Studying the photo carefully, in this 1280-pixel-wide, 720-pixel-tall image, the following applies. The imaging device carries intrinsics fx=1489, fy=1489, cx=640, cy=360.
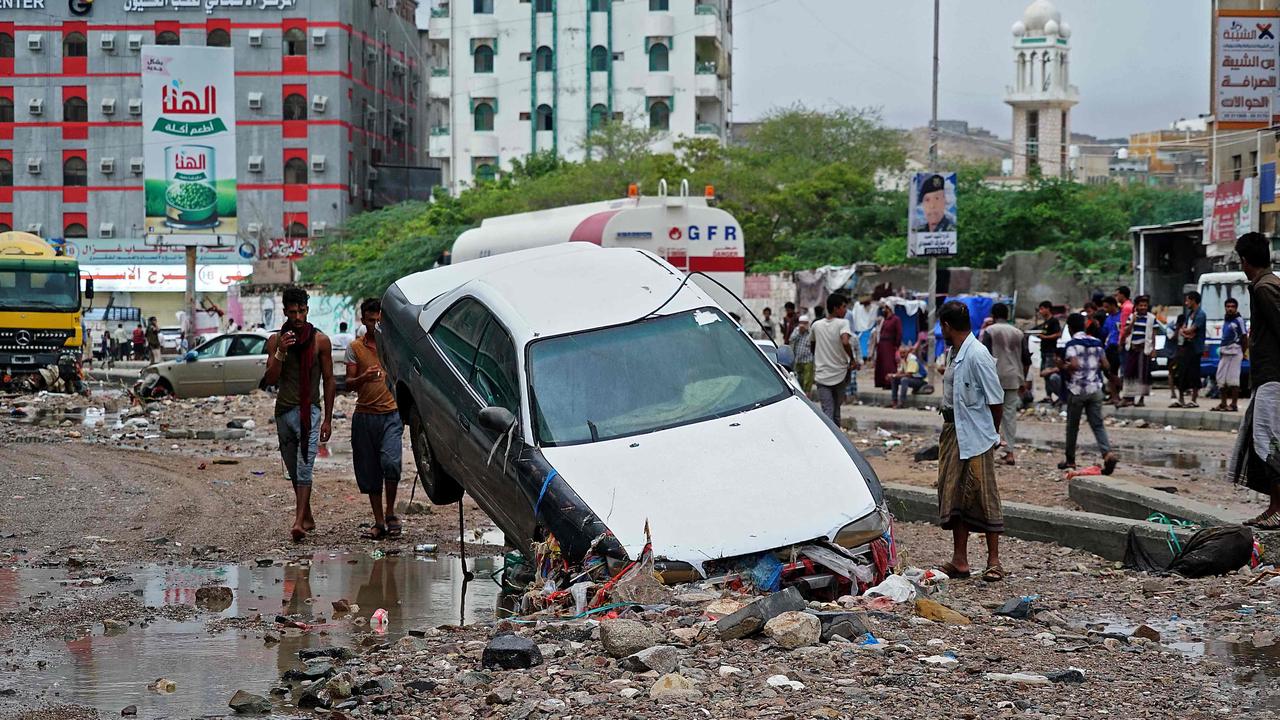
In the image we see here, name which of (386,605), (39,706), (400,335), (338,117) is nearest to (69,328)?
(400,335)

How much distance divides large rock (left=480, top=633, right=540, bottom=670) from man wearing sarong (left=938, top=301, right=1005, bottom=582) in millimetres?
3491

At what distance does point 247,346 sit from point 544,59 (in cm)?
4977

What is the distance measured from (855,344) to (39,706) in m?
12.1

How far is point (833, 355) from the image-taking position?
629 inches

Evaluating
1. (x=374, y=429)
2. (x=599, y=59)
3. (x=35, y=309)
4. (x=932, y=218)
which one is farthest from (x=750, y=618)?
(x=599, y=59)

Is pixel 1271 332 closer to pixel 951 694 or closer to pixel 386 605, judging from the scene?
pixel 951 694

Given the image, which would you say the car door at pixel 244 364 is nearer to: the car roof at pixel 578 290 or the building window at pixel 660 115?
the car roof at pixel 578 290

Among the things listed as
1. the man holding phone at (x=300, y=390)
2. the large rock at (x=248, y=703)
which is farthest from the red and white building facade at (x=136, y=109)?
the large rock at (x=248, y=703)

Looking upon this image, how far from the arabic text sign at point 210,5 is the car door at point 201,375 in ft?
166

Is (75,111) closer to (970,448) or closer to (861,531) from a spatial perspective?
(970,448)

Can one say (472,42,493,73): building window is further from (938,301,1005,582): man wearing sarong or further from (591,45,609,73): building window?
(938,301,1005,582): man wearing sarong

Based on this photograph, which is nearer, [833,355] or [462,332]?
[462,332]

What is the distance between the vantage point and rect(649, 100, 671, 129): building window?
76.1 m

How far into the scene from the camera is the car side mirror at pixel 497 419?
8086mm
